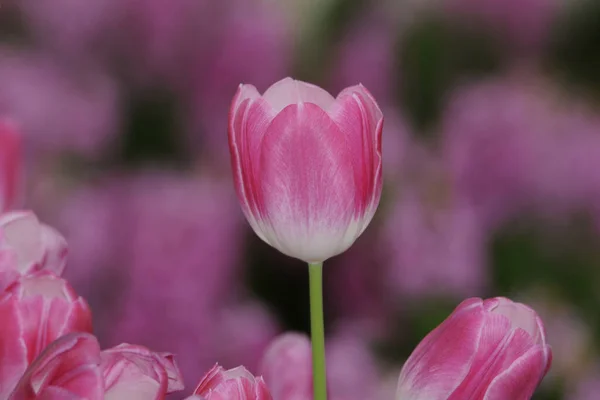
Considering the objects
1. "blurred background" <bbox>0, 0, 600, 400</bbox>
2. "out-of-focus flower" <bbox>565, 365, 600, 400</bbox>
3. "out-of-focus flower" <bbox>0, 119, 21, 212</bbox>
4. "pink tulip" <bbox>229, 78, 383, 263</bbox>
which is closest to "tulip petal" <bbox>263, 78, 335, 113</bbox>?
"pink tulip" <bbox>229, 78, 383, 263</bbox>

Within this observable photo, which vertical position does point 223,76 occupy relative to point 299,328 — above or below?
above

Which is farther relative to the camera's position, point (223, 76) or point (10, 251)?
point (223, 76)

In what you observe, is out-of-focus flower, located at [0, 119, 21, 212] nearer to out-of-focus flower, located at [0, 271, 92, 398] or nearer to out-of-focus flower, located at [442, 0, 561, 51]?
out-of-focus flower, located at [0, 271, 92, 398]

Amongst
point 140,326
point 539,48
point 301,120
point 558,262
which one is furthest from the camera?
point 539,48

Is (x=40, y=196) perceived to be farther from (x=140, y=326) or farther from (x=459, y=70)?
(x=459, y=70)

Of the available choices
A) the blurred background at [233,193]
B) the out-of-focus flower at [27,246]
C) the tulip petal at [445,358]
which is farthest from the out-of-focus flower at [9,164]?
the blurred background at [233,193]

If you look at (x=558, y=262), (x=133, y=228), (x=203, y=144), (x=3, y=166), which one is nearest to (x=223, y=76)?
(x=203, y=144)

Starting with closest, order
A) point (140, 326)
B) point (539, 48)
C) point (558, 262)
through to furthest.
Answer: point (140, 326) → point (558, 262) → point (539, 48)
